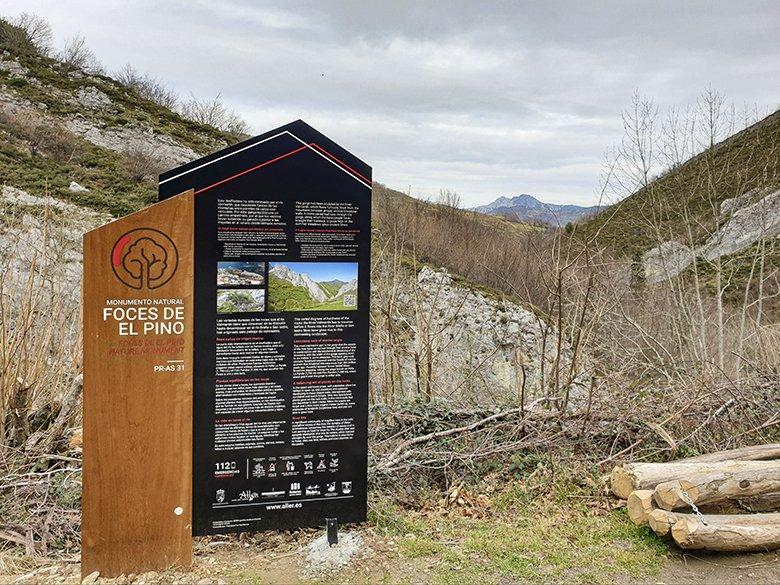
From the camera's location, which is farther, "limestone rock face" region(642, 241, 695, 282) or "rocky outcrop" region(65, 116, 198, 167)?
"rocky outcrop" region(65, 116, 198, 167)

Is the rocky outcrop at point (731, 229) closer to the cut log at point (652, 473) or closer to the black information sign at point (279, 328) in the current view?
the cut log at point (652, 473)

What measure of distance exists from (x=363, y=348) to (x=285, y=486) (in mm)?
1057

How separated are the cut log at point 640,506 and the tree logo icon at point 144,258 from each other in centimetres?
379

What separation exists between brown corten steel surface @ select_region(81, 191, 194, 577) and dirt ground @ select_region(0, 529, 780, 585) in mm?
250

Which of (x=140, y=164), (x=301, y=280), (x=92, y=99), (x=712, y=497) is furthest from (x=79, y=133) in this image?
(x=712, y=497)

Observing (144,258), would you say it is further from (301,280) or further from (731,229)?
(731,229)

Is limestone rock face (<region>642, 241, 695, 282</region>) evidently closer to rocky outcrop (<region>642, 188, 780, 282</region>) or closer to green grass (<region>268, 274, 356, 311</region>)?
rocky outcrop (<region>642, 188, 780, 282</region>)

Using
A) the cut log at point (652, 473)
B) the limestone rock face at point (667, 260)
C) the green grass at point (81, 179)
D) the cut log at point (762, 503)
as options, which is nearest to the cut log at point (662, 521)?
the cut log at point (652, 473)

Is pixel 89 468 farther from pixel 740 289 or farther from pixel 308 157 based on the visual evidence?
pixel 740 289

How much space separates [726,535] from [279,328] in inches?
134

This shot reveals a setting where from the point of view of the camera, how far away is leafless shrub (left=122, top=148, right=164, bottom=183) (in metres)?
17.9

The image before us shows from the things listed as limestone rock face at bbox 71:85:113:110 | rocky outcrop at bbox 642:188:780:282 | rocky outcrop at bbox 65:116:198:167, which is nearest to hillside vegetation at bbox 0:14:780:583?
rocky outcrop at bbox 642:188:780:282

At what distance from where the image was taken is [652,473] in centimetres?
484

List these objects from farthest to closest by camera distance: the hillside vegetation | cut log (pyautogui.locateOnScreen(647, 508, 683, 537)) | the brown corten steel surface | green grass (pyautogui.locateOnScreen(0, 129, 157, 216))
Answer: green grass (pyautogui.locateOnScreen(0, 129, 157, 216))
cut log (pyautogui.locateOnScreen(647, 508, 683, 537))
the hillside vegetation
the brown corten steel surface
